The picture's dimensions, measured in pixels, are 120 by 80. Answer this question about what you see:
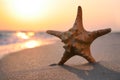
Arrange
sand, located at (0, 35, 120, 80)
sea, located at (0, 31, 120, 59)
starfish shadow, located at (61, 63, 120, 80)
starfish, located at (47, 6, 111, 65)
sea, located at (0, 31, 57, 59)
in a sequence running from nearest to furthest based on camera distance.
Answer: starfish shadow, located at (61, 63, 120, 80) < sand, located at (0, 35, 120, 80) < starfish, located at (47, 6, 111, 65) < sea, located at (0, 31, 120, 59) < sea, located at (0, 31, 57, 59)

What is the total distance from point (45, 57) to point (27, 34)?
3133 mm

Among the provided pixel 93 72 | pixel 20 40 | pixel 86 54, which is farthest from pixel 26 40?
pixel 93 72

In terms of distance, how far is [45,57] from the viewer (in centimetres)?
475

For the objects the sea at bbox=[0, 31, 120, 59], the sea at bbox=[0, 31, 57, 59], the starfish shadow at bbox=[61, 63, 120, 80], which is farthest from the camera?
the sea at bbox=[0, 31, 57, 59]

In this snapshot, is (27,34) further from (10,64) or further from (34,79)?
(34,79)

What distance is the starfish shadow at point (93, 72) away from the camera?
327cm

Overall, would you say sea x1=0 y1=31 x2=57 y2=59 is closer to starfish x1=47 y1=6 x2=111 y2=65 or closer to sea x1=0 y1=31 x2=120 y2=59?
sea x1=0 y1=31 x2=120 y2=59

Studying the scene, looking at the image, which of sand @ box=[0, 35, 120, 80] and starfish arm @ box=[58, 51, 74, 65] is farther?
starfish arm @ box=[58, 51, 74, 65]

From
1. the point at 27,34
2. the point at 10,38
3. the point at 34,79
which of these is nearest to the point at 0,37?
the point at 10,38

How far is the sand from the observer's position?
11.2 feet

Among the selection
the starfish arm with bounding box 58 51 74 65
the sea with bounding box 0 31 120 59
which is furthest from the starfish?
the sea with bounding box 0 31 120 59

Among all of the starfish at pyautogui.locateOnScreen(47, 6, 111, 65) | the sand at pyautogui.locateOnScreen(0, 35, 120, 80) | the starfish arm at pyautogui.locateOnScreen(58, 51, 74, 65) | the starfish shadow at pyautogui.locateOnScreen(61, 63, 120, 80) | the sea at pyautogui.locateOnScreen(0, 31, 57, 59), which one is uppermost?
the starfish at pyautogui.locateOnScreen(47, 6, 111, 65)

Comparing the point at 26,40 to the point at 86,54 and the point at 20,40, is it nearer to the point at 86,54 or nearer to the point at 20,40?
the point at 20,40

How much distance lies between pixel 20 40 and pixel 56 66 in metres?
3.26
